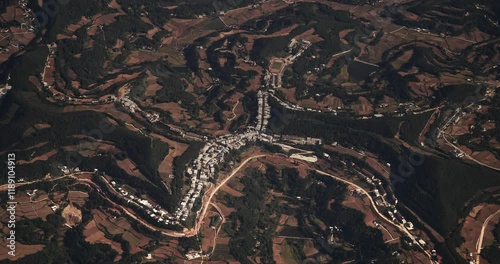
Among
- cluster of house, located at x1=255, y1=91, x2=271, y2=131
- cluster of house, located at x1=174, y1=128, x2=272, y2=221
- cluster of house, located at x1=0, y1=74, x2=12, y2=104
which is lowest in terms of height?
cluster of house, located at x1=174, y1=128, x2=272, y2=221

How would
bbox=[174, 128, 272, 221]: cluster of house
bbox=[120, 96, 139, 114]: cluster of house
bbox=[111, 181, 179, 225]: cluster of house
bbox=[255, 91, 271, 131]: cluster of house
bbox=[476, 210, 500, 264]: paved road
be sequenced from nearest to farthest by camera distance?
1. bbox=[476, 210, 500, 264]: paved road
2. bbox=[111, 181, 179, 225]: cluster of house
3. bbox=[174, 128, 272, 221]: cluster of house
4. bbox=[120, 96, 139, 114]: cluster of house
5. bbox=[255, 91, 271, 131]: cluster of house

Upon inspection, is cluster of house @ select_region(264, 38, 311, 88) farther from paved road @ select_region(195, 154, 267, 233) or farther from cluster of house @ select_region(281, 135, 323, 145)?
paved road @ select_region(195, 154, 267, 233)

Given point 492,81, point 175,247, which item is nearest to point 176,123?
point 175,247

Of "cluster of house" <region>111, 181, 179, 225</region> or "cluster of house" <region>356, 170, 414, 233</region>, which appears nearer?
"cluster of house" <region>111, 181, 179, 225</region>

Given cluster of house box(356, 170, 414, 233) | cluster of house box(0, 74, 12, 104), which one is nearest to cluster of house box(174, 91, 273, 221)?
cluster of house box(356, 170, 414, 233)

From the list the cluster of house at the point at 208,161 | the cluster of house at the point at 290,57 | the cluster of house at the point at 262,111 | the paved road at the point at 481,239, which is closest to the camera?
the paved road at the point at 481,239

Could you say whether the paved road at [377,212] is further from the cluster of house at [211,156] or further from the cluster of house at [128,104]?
the cluster of house at [128,104]

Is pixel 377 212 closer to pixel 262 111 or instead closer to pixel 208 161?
pixel 208 161

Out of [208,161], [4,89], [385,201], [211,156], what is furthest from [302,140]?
[4,89]

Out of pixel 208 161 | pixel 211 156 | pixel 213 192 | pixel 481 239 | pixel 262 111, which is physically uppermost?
pixel 262 111

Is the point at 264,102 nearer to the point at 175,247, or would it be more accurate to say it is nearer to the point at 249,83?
the point at 249,83

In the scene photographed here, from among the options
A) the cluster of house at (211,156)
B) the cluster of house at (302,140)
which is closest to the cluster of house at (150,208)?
the cluster of house at (211,156)
